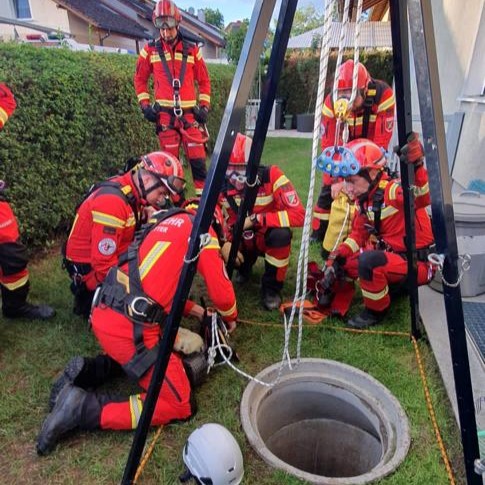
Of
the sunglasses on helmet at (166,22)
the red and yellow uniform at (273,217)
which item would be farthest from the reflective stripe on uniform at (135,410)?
the sunglasses on helmet at (166,22)

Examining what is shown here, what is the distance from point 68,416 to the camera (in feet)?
7.93

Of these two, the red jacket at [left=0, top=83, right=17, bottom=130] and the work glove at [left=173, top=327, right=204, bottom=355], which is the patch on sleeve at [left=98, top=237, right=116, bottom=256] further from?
the red jacket at [left=0, top=83, right=17, bottom=130]

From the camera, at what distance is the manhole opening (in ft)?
9.64

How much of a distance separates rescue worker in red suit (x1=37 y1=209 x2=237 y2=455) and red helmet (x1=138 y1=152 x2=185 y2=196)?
0.52 meters

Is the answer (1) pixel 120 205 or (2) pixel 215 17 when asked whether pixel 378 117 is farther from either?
(2) pixel 215 17

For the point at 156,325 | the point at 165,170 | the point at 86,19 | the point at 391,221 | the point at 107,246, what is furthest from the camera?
the point at 86,19

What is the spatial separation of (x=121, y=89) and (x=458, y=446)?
5688 millimetres

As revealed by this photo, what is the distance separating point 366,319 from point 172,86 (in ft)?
12.5

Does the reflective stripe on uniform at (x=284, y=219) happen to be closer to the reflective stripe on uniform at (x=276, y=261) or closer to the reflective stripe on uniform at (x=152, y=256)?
the reflective stripe on uniform at (x=276, y=261)

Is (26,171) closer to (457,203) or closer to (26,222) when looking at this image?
(26,222)

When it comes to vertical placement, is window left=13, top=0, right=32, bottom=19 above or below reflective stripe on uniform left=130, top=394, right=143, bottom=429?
above

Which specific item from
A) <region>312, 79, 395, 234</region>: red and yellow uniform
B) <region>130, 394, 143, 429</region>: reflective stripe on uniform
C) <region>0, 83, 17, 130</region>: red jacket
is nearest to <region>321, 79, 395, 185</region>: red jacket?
<region>312, 79, 395, 234</region>: red and yellow uniform

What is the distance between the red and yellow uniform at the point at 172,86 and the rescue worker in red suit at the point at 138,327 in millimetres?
3329

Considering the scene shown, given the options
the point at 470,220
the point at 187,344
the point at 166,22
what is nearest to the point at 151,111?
the point at 166,22
